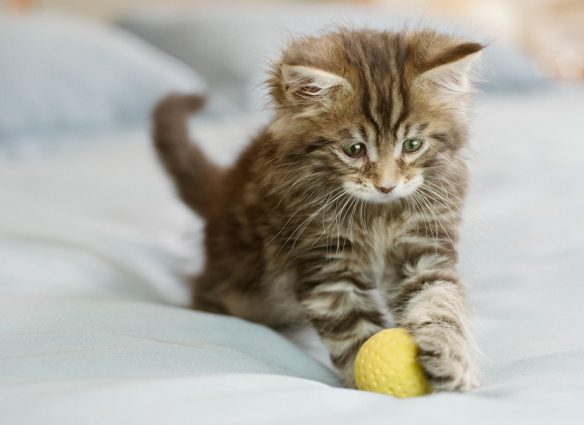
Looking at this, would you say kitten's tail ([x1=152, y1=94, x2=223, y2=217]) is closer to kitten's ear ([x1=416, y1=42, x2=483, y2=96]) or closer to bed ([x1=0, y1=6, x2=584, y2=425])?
bed ([x1=0, y1=6, x2=584, y2=425])

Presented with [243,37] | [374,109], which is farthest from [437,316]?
[243,37]

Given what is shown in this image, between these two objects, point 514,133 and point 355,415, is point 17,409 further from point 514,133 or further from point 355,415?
point 514,133

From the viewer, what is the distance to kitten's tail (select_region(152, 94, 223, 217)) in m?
1.84

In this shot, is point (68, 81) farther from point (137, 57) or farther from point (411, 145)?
point (411, 145)

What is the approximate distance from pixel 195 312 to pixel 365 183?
0.40 meters

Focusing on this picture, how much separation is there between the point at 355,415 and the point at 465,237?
0.76 metres

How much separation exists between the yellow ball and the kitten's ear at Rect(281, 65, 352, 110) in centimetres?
42

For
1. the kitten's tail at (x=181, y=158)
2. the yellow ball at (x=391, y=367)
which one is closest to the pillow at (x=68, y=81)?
the kitten's tail at (x=181, y=158)

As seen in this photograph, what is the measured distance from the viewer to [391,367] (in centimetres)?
107

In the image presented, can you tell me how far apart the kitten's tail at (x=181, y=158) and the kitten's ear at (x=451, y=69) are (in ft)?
2.34

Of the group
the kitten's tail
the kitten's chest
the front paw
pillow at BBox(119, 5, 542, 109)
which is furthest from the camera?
pillow at BBox(119, 5, 542, 109)

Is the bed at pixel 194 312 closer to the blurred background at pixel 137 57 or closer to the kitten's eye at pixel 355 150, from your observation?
the blurred background at pixel 137 57

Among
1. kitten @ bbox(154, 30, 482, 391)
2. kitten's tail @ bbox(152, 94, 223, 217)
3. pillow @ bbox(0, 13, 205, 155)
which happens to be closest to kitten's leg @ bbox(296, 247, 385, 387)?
kitten @ bbox(154, 30, 482, 391)

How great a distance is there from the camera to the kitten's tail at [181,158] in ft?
6.03
